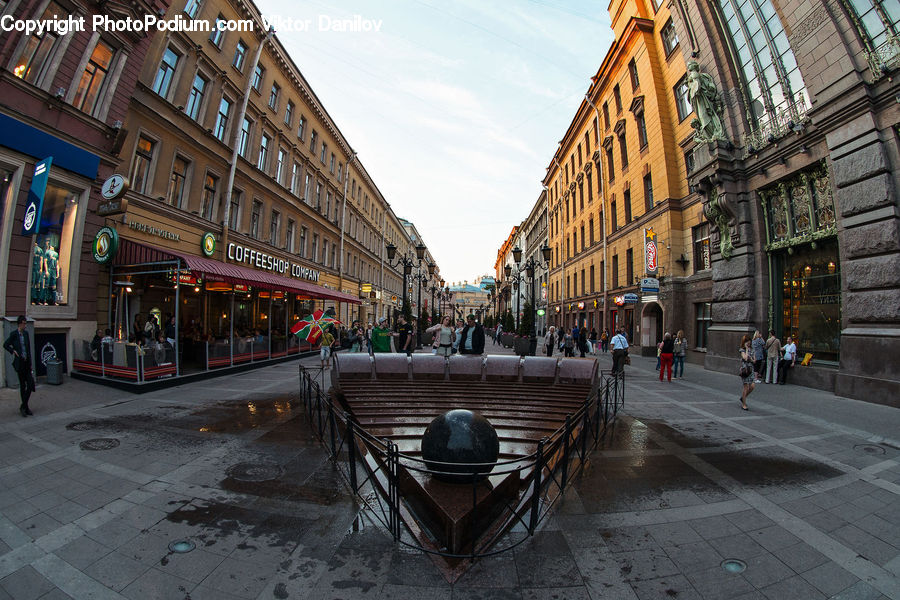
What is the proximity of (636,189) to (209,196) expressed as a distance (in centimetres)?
2458

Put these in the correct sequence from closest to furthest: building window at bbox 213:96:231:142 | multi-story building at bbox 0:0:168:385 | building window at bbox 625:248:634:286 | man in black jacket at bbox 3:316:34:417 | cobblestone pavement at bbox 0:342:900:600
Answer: cobblestone pavement at bbox 0:342:900:600
man in black jacket at bbox 3:316:34:417
multi-story building at bbox 0:0:168:385
building window at bbox 213:96:231:142
building window at bbox 625:248:634:286

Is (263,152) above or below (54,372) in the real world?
above

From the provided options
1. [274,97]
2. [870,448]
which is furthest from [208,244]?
[870,448]

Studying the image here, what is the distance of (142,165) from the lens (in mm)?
14117

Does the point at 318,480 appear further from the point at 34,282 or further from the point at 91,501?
the point at 34,282

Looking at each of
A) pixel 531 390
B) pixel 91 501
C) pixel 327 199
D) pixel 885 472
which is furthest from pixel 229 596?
pixel 327 199

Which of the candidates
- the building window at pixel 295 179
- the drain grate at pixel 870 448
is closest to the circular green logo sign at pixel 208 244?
the building window at pixel 295 179

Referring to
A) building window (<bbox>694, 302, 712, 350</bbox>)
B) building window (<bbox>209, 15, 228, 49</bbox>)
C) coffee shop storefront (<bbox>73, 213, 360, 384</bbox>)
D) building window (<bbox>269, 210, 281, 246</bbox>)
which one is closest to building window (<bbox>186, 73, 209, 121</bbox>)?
building window (<bbox>209, 15, 228, 49</bbox>)

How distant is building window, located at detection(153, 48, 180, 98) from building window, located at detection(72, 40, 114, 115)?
2134 millimetres

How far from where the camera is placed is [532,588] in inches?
117

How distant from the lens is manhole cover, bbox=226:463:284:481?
486 centimetres

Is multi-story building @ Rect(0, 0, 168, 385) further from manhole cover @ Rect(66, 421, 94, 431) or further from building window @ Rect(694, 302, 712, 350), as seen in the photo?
building window @ Rect(694, 302, 712, 350)

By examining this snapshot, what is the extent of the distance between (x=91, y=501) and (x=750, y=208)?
19437 millimetres

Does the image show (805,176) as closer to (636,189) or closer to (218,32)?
(636,189)
